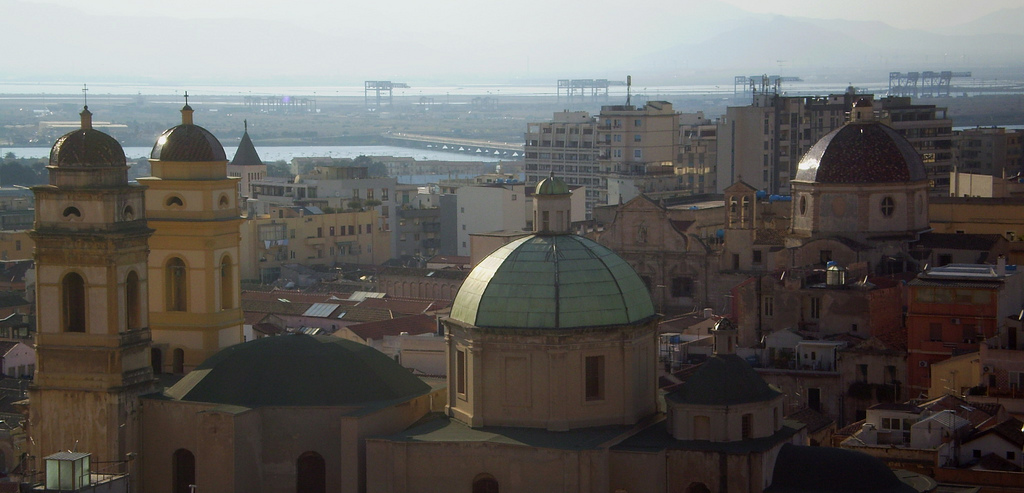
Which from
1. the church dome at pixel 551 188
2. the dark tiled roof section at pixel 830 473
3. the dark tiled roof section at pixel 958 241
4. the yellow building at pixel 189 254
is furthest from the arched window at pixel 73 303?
the dark tiled roof section at pixel 958 241

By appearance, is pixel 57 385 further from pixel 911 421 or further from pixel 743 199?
pixel 743 199

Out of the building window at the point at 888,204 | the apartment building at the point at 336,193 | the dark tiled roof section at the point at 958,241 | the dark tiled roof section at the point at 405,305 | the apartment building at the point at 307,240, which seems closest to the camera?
the dark tiled roof section at the point at 958,241

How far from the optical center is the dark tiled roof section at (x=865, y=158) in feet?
180

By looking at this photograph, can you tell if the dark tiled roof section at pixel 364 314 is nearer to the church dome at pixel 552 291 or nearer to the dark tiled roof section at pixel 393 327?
the dark tiled roof section at pixel 393 327

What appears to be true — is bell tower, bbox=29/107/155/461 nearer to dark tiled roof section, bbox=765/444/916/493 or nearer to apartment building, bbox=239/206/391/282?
dark tiled roof section, bbox=765/444/916/493

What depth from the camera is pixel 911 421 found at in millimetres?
38875

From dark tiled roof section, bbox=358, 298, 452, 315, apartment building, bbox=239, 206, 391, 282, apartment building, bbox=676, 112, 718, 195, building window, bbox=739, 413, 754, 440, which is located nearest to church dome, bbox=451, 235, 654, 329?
building window, bbox=739, 413, 754, 440

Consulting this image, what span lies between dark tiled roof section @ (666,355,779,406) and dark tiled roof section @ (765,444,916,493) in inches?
48.3

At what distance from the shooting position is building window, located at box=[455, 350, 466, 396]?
3394 cm

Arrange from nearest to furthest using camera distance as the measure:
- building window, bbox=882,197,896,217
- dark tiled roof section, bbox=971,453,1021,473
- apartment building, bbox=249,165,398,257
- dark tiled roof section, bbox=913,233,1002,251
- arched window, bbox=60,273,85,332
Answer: arched window, bbox=60,273,85,332 < dark tiled roof section, bbox=971,453,1021,473 < dark tiled roof section, bbox=913,233,1002,251 < building window, bbox=882,197,896,217 < apartment building, bbox=249,165,398,257

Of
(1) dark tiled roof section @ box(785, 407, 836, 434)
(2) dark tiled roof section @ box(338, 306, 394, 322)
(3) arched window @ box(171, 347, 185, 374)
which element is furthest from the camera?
(2) dark tiled roof section @ box(338, 306, 394, 322)

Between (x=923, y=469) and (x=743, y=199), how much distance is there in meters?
26.6

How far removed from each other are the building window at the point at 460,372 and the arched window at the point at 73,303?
24.6 feet

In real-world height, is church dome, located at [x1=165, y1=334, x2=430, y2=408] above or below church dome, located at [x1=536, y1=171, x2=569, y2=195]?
below
